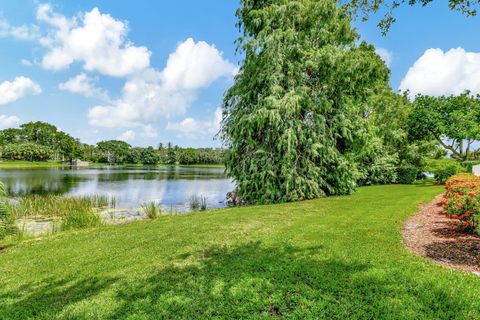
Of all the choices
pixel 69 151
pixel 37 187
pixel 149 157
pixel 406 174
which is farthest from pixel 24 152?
pixel 406 174

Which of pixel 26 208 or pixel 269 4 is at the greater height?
pixel 269 4

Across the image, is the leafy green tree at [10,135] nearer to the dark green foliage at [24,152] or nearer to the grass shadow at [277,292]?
the dark green foliage at [24,152]

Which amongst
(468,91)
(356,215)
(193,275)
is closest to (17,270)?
(193,275)

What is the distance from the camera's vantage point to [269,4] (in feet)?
57.4

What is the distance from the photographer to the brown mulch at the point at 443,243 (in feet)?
18.0

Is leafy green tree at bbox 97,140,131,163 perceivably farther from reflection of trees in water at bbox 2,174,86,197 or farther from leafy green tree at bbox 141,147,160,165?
reflection of trees in water at bbox 2,174,86,197

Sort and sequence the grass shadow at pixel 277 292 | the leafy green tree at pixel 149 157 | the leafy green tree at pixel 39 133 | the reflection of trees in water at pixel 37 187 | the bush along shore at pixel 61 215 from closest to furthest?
the grass shadow at pixel 277 292 < the bush along shore at pixel 61 215 < the reflection of trees in water at pixel 37 187 < the leafy green tree at pixel 39 133 < the leafy green tree at pixel 149 157

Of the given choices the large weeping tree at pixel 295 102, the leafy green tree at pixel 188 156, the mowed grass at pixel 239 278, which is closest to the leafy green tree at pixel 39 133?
the leafy green tree at pixel 188 156

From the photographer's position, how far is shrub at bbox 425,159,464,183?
2234 centimetres

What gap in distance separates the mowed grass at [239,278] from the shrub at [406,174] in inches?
813

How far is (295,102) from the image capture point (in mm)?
15445

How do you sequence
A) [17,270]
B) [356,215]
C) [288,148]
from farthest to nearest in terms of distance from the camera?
[288,148], [356,215], [17,270]

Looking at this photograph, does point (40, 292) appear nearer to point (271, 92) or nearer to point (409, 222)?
point (409, 222)

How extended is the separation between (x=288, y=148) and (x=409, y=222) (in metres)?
7.32
